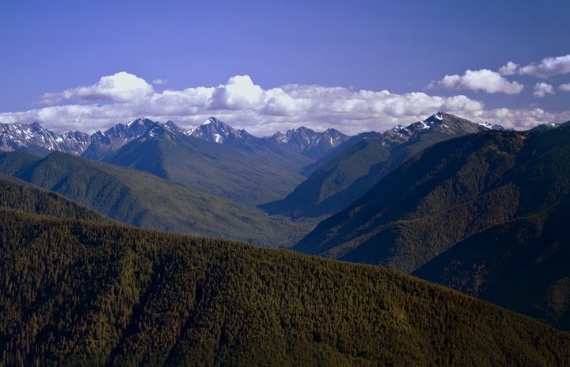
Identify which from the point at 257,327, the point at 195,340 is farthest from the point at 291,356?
the point at 195,340

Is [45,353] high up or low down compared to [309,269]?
down

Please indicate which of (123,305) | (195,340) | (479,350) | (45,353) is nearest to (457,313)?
(479,350)

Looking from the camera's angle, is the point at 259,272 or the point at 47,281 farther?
the point at 47,281

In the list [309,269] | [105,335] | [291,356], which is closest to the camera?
[291,356]

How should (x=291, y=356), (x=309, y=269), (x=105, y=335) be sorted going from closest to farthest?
(x=291, y=356), (x=105, y=335), (x=309, y=269)

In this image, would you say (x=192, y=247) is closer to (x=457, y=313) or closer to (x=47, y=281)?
(x=47, y=281)

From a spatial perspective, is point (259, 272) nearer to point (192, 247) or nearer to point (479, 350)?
point (192, 247)
